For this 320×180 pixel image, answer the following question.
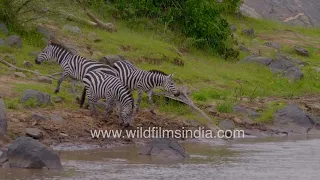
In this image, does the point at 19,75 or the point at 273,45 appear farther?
the point at 273,45

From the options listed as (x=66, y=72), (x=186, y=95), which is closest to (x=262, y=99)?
(x=186, y=95)

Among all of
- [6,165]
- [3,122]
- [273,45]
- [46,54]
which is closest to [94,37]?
[46,54]

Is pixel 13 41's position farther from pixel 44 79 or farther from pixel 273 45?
pixel 273 45

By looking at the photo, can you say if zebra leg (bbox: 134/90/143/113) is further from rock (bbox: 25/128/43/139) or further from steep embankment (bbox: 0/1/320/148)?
rock (bbox: 25/128/43/139)

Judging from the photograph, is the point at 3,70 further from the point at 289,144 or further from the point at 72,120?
the point at 289,144

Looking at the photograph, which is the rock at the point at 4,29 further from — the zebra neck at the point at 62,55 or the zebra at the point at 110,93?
Result: the zebra at the point at 110,93

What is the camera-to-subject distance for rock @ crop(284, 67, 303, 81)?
22.6 meters

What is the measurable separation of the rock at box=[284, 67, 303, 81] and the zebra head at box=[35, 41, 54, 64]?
8.21m

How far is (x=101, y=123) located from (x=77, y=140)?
3.47 ft

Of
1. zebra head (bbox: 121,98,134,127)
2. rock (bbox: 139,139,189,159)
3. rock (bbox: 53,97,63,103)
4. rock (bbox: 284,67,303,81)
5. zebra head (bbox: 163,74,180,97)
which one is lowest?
rock (bbox: 139,139,189,159)

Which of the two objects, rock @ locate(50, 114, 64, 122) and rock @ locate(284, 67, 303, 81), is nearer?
rock @ locate(50, 114, 64, 122)

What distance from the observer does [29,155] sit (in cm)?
1164

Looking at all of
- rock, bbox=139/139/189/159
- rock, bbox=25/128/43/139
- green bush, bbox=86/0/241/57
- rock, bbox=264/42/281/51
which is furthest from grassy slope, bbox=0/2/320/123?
rock, bbox=139/139/189/159

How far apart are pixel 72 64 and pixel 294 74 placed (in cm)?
856
